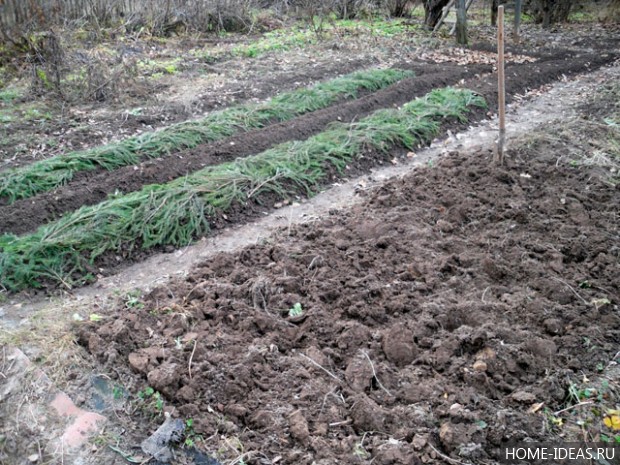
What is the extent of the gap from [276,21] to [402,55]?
4.64 meters

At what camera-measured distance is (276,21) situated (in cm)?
1433

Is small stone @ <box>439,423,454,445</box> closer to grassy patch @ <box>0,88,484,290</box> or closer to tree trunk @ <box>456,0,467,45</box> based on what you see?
grassy patch @ <box>0,88,484,290</box>

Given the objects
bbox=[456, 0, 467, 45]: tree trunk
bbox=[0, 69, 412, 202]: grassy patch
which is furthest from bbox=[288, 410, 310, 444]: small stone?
bbox=[456, 0, 467, 45]: tree trunk

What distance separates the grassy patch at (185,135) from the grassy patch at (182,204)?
916 millimetres

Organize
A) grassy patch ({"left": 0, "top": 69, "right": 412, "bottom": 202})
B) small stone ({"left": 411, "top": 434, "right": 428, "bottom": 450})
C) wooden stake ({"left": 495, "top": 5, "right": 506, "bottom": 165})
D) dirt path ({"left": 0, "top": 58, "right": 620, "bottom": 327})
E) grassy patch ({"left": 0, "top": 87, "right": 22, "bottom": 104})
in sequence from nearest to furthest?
1. small stone ({"left": 411, "top": 434, "right": 428, "bottom": 450})
2. dirt path ({"left": 0, "top": 58, "right": 620, "bottom": 327})
3. wooden stake ({"left": 495, "top": 5, "right": 506, "bottom": 165})
4. grassy patch ({"left": 0, "top": 69, "right": 412, "bottom": 202})
5. grassy patch ({"left": 0, "top": 87, "right": 22, "bottom": 104})

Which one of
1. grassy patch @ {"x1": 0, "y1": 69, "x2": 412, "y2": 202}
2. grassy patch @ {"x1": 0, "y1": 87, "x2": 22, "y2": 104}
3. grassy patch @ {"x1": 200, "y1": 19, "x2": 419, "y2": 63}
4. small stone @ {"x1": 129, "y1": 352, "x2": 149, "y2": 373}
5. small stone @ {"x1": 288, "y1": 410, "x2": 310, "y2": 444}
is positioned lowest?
small stone @ {"x1": 288, "y1": 410, "x2": 310, "y2": 444}

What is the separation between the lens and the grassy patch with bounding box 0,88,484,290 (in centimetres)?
457

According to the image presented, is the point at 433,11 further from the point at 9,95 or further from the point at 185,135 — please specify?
the point at 9,95

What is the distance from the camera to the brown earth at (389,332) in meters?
2.91

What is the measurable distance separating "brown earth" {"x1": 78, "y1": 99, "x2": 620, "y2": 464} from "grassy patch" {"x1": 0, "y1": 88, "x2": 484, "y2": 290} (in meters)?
0.84

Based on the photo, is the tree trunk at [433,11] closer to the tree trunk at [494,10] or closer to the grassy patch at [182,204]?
the tree trunk at [494,10]

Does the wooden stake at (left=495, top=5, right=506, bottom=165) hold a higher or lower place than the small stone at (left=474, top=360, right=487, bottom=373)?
higher

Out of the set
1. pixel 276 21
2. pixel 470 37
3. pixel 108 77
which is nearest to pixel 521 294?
pixel 108 77

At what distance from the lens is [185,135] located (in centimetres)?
677
